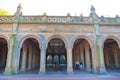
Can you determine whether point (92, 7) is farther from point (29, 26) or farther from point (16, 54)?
point (16, 54)

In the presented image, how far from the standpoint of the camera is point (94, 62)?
13.0 meters

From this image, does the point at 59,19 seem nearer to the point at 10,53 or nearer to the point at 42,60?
the point at 42,60

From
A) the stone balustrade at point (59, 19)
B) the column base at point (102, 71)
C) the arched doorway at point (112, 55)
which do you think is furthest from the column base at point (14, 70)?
the arched doorway at point (112, 55)

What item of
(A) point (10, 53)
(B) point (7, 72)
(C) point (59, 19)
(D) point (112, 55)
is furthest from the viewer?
(D) point (112, 55)

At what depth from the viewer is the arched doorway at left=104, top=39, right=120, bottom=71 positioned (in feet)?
60.5

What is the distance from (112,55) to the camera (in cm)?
2033

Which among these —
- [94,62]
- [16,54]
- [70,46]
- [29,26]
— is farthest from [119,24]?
[16,54]

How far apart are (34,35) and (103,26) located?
904 centimetres

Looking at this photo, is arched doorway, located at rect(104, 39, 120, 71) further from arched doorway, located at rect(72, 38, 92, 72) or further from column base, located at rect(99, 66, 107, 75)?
column base, located at rect(99, 66, 107, 75)

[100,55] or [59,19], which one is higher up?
[59,19]

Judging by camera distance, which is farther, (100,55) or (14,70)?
(100,55)

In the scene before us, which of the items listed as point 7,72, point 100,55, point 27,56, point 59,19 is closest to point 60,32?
point 59,19

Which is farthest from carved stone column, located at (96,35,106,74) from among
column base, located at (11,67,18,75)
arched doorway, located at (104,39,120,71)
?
column base, located at (11,67,18,75)

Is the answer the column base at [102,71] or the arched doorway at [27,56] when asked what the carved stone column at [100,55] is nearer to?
the column base at [102,71]
